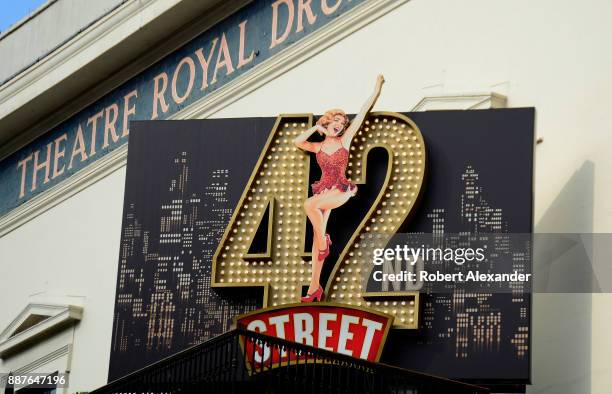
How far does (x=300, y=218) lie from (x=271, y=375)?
8.87ft

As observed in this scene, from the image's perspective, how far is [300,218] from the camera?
776 inches

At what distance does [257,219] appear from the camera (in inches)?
781

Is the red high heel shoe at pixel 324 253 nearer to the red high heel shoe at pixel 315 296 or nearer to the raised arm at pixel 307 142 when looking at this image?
the red high heel shoe at pixel 315 296

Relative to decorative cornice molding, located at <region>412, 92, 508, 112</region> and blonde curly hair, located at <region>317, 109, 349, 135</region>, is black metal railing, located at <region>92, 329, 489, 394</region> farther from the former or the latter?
decorative cornice molding, located at <region>412, 92, 508, 112</region>

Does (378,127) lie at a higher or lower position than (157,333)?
higher

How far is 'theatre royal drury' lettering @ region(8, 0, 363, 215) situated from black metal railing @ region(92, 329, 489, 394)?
539 cm

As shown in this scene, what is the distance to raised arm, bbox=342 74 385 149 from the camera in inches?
773

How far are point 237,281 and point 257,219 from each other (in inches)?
28.7

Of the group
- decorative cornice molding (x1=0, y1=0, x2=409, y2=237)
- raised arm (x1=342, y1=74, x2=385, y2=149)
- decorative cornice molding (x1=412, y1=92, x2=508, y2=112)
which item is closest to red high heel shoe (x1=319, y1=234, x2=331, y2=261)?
raised arm (x1=342, y1=74, x2=385, y2=149)

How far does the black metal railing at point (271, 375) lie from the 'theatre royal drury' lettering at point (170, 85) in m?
5.39

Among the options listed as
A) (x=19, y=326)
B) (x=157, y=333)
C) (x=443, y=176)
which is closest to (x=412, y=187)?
(x=443, y=176)

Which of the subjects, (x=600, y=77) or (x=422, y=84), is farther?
(x=422, y=84)

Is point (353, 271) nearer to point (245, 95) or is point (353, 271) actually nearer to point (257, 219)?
point (257, 219)

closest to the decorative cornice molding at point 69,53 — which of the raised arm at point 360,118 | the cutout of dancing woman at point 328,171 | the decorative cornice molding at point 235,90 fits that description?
the decorative cornice molding at point 235,90
